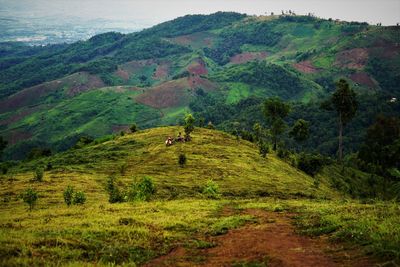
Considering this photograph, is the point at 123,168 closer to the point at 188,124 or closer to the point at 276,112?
the point at 188,124

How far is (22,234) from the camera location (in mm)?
22328

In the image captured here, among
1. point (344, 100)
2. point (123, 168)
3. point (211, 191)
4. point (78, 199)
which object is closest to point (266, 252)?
point (78, 199)

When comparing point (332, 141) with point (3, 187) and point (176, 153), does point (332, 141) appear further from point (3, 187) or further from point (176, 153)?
point (3, 187)

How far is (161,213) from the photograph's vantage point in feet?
103

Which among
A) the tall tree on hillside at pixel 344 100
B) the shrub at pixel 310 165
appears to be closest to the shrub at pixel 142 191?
the shrub at pixel 310 165

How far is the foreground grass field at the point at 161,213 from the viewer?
19406 millimetres

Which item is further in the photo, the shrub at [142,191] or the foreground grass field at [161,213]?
the shrub at [142,191]

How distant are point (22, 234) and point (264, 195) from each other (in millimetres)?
34034

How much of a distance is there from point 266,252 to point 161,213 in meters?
13.6

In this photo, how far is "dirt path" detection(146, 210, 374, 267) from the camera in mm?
17875

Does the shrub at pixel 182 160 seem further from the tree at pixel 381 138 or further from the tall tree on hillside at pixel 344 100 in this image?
the tree at pixel 381 138

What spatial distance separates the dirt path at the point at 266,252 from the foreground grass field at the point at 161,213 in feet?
1.31

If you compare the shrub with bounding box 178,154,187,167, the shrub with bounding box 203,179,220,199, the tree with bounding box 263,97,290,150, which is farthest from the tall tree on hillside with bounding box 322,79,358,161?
the shrub with bounding box 203,179,220,199

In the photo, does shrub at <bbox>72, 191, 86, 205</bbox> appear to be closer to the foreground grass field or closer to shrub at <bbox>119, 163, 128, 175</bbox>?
the foreground grass field
